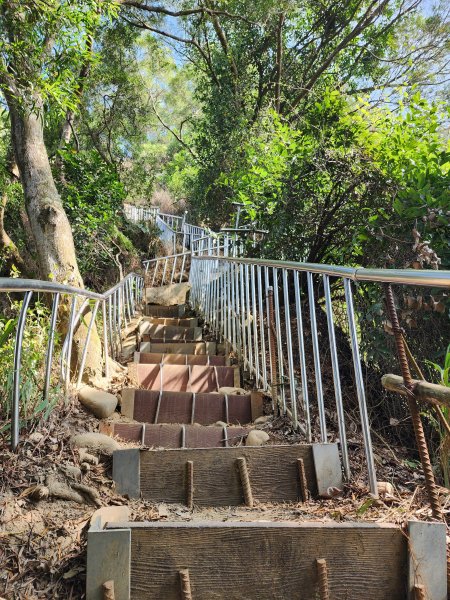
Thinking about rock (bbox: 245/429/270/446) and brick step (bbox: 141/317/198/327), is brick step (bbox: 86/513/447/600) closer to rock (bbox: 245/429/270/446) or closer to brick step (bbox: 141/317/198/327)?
rock (bbox: 245/429/270/446)

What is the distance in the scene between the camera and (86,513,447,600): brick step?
5.09 ft

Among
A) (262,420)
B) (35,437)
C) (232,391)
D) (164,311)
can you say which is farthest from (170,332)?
(35,437)

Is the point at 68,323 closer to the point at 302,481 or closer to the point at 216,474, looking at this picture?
the point at 216,474

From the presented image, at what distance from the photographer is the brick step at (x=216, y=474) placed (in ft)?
7.36

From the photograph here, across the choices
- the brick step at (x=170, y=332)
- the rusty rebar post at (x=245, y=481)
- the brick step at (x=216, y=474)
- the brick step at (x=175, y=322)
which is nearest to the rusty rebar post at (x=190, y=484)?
the brick step at (x=216, y=474)

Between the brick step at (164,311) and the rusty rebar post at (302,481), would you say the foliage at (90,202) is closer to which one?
the brick step at (164,311)

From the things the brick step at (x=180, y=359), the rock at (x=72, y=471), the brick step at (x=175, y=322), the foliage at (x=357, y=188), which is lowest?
the rock at (x=72, y=471)

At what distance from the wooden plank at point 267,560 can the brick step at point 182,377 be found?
2.39 meters

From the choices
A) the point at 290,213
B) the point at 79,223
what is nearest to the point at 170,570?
the point at 290,213

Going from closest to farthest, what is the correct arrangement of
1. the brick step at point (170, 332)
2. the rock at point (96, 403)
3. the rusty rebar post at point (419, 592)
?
1. the rusty rebar post at point (419, 592)
2. the rock at point (96, 403)
3. the brick step at point (170, 332)

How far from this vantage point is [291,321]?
4.85 m

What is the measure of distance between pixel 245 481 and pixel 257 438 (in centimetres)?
61

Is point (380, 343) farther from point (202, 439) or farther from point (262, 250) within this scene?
point (262, 250)

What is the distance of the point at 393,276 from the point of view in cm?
163
